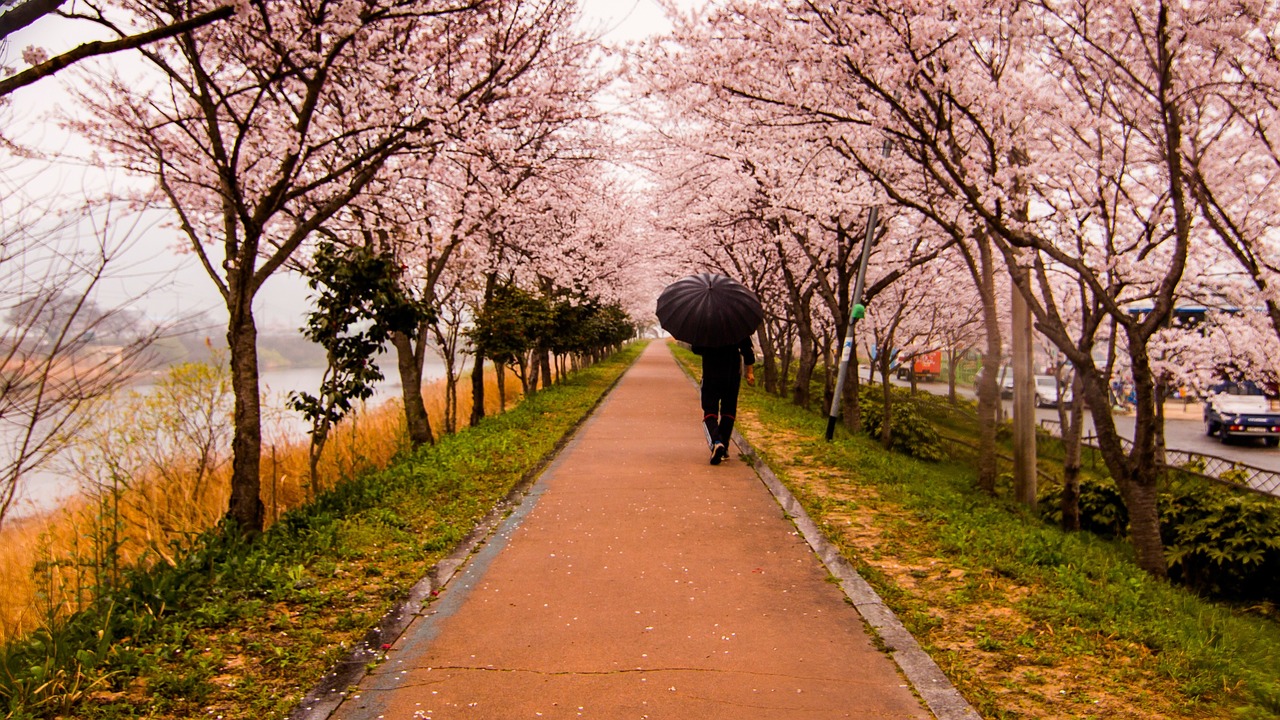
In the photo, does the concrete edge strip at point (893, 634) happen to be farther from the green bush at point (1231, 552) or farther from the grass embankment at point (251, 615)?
the green bush at point (1231, 552)

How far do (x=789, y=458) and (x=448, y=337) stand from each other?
7617 mm

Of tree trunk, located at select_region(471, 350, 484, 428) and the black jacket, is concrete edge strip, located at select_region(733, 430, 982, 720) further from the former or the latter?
tree trunk, located at select_region(471, 350, 484, 428)

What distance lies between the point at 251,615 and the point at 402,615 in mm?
846

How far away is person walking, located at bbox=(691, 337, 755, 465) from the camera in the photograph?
30.6ft

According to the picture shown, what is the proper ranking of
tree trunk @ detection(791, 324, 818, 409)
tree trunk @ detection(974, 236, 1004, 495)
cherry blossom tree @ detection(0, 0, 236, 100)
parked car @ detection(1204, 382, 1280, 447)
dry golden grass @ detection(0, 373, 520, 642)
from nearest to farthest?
cherry blossom tree @ detection(0, 0, 236, 100) → dry golden grass @ detection(0, 373, 520, 642) → tree trunk @ detection(974, 236, 1004, 495) → tree trunk @ detection(791, 324, 818, 409) → parked car @ detection(1204, 382, 1280, 447)

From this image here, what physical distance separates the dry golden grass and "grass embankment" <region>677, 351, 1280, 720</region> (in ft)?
15.6

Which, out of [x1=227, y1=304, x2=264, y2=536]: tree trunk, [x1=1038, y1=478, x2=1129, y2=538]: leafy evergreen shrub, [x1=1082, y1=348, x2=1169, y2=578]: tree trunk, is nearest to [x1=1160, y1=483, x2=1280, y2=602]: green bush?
[x1=1082, y1=348, x2=1169, y2=578]: tree trunk

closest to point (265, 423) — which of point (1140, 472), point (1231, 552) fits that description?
point (1140, 472)

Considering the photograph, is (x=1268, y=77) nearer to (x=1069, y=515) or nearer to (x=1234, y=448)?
(x=1069, y=515)

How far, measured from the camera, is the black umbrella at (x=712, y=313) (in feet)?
29.4

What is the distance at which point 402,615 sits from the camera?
15.2 feet

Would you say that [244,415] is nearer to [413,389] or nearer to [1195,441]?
Answer: [413,389]

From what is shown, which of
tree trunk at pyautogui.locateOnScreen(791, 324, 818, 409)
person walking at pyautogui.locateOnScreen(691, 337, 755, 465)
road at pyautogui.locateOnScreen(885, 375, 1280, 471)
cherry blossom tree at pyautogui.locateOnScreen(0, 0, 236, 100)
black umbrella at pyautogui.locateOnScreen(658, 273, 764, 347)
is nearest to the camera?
cherry blossom tree at pyautogui.locateOnScreen(0, 0, 236, 100)

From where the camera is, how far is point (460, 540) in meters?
6.30
